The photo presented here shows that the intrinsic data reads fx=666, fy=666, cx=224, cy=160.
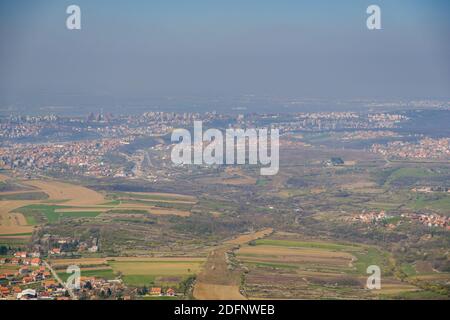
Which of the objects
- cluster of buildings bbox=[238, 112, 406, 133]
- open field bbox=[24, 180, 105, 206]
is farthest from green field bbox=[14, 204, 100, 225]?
cluster of buildings bbox=[238, 112, 406, 133]

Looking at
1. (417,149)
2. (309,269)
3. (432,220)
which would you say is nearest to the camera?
(309,269)

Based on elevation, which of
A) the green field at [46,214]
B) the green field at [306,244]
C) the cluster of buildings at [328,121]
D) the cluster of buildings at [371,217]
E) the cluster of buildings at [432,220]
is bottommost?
the green field at [306,244]

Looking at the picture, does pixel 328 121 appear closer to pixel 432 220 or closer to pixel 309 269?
pixel 432 220

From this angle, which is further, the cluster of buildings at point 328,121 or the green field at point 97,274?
the cluster of buildings at point 328,121

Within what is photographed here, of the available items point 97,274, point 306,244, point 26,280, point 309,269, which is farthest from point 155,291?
point 306,244

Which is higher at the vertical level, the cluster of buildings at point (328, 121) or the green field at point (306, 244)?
the cluster of buildings at point (328, 121)

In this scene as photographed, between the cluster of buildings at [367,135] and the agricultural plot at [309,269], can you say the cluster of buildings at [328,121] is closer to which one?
the cluster of buildings at [367,135]

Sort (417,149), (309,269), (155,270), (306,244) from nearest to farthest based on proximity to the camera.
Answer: (155,270)
(309,269)
(306,244)
(417,149)

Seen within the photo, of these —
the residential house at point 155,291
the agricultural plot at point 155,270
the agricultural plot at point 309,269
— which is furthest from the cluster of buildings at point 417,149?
the residential house at point 155,291
